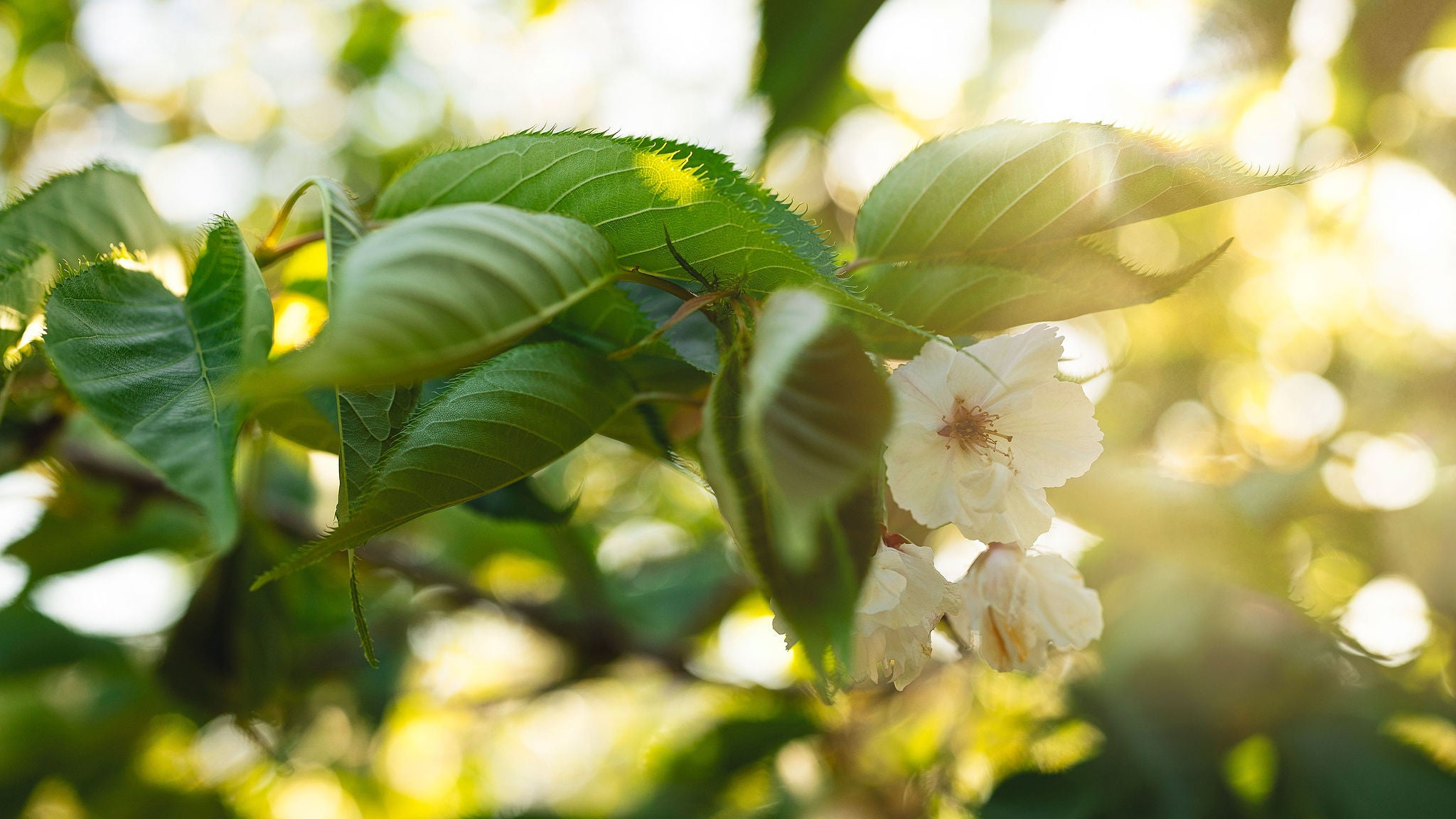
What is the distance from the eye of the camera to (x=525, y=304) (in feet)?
0.94

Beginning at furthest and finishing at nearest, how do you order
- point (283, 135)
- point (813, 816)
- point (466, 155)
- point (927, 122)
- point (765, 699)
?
1. point (283, 135)
2. point (927, 122)
3. point (765, 699)
4. point (813, 816)
5. point (466, 155)

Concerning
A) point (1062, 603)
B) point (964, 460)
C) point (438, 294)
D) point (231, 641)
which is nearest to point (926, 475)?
point (964, 460)

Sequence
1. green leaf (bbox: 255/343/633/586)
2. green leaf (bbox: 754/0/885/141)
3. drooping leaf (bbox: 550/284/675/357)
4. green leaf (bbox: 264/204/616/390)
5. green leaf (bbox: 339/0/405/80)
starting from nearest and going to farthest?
green leaf (bbox: 264/204/616/390)
green leaf (bbox: 255/343/633/586)
drooping leaf (bbox: 550/284/675/357)
green leaf (bbox: 754/0/885/141)
green leaf (bbox: 339/0/405/80)

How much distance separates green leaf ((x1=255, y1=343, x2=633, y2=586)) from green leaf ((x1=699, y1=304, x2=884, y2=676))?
9 centimetres

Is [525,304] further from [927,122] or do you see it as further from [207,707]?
[927,122]

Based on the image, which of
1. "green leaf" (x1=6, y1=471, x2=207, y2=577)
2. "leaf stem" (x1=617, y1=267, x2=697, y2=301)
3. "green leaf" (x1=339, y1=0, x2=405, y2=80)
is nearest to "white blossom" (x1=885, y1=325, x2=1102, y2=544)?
"leaf stem" (x1=617, y1=267, x2=697, y2=301)

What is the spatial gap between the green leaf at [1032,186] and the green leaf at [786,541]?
15 centimetres

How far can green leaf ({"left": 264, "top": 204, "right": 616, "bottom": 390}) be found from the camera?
0.76 feet

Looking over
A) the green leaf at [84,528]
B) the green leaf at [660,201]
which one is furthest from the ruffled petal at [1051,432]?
the green leaf at [84,528]

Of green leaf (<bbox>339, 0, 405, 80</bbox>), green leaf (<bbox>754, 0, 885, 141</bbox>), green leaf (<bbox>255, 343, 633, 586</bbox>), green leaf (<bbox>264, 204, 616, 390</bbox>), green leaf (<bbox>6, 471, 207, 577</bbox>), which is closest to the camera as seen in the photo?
green leaf (<bbox>264, 204, 616, 390</bbox>)

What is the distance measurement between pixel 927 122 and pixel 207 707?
185 centimetres

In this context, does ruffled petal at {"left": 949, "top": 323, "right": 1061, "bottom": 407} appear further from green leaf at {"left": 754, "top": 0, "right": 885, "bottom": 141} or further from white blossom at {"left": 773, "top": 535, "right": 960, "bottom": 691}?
green leaf at {"left": 754, "top": 0, "right": 885, "bottom": 141}

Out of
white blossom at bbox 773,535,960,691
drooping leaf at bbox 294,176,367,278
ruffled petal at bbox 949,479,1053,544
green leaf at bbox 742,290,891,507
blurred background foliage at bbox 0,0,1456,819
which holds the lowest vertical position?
blurred background foliage at bbox 0,0,1456,819

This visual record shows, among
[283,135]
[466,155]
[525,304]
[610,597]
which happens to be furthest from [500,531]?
[283,135]
